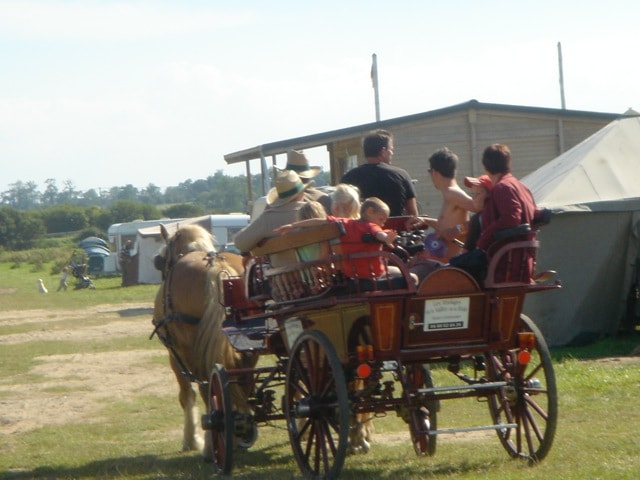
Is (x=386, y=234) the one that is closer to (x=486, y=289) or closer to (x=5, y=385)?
(x=486, y=289)

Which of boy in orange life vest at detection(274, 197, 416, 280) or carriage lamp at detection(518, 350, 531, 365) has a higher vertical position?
boy in orange life vest at detection(274, 197, 416, 280)

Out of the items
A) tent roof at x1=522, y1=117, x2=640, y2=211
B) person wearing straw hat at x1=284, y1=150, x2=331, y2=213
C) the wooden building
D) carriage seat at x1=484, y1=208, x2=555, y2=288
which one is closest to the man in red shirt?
carriage seat at x1=484, y1=208, x2=555, y2=288

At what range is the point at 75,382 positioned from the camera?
49.4ft

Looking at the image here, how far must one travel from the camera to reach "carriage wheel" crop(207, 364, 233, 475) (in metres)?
7.86

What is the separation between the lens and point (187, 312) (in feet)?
31.9

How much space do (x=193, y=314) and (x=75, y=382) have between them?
591 centimetres

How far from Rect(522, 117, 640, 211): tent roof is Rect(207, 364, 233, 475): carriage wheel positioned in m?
7.83

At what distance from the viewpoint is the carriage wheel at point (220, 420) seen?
786 cm

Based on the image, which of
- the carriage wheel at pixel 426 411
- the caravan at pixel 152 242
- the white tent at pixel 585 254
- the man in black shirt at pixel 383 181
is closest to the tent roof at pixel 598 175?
→ the white tent at pixel 585 254

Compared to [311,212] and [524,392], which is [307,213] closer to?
[311,212]

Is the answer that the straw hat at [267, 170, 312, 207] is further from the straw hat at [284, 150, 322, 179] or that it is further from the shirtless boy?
the straw hat at [284, 150, 322, 179]

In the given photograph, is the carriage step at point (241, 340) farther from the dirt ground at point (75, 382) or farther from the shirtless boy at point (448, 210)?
the dirt ground at point (75, 382)

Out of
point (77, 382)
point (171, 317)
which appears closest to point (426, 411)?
point (171, 317)

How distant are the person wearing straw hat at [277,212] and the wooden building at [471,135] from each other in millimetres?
16634
